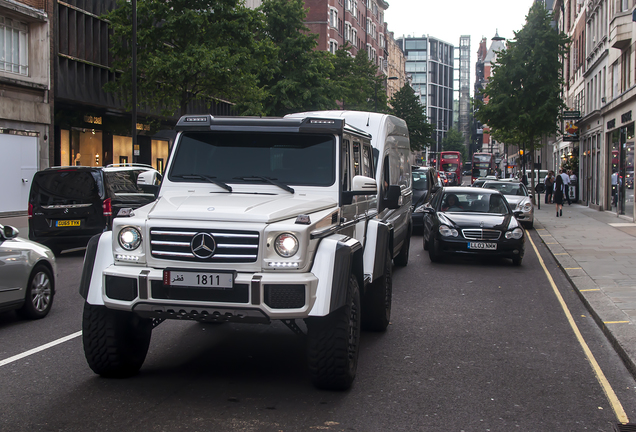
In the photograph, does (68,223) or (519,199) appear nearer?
(68,223)

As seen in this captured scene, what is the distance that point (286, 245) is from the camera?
197 inches

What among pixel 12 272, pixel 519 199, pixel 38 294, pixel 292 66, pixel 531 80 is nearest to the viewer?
pixel 12 272

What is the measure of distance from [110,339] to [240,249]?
1.27 metres

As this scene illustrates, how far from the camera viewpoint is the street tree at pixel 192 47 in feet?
84.5

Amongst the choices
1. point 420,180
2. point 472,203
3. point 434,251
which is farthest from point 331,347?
point 420,180

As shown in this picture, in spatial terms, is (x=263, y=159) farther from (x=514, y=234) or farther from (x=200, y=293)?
(x=514, y=234)

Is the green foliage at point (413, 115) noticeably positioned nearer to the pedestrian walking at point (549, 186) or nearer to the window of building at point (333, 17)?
the window of building at point (333, 17)

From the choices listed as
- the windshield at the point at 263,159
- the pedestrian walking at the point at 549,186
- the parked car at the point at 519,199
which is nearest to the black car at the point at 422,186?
the parked car at the point at 519,199

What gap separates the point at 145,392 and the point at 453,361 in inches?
109

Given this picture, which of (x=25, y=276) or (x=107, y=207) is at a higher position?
(x=107, y=207)

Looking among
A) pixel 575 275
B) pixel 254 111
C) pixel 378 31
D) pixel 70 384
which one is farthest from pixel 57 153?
pixel 378 31

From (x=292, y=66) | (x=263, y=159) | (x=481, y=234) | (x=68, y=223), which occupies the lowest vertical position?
(x=481, y=234)

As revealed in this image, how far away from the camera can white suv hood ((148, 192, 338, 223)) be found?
505 centimetres

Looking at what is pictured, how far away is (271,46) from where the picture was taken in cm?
2853
